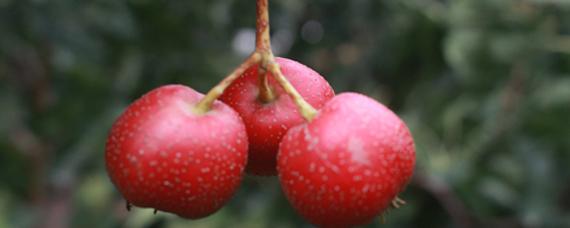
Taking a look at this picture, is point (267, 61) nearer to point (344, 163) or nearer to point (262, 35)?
point (262, 35)

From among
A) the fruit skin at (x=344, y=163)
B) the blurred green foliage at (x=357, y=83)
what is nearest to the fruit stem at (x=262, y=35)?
Result: the fruit skin at (x=344, y=163)

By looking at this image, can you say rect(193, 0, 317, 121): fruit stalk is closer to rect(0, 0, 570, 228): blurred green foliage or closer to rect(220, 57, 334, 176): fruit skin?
rect(220, 57, 334, 176): fruit skin

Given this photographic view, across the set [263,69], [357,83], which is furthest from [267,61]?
[357,83]

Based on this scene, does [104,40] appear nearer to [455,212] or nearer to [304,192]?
[455,212]

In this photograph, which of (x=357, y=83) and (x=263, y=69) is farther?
(x=357, y=83)

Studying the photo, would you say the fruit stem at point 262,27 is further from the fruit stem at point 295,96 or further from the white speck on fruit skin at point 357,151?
the white speck on fruit skin at point 357,151

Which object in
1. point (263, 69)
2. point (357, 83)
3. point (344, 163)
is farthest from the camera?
Result: point (357, 83)

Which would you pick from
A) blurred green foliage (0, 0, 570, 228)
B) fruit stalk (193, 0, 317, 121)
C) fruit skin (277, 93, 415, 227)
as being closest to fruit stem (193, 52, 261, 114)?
fruit stalk (193, 0, 317, 121)
